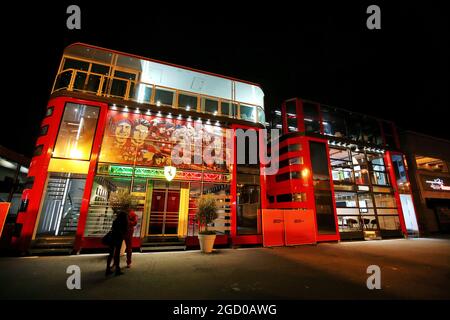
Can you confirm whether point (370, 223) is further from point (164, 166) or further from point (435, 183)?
A: point (164, 166)

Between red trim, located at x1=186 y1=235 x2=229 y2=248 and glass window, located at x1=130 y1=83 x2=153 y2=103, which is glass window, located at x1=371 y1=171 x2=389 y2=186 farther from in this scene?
glass window, located at x1=130 y1=83 x2=153 y2=103

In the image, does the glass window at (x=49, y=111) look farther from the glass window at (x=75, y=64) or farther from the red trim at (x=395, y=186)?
the red trim at (x=395, y=186)

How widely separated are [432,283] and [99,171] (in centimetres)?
1222

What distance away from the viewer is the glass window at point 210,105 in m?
12.2

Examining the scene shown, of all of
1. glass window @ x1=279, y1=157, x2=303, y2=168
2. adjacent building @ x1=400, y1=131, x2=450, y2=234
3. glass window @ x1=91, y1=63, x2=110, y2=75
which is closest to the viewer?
glass window @ x1=91, y1=63, x2=110, y2=75

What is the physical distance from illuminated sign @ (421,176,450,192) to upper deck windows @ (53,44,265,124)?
716 inches

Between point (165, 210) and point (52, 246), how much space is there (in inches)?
179

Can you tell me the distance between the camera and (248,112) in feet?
41.8

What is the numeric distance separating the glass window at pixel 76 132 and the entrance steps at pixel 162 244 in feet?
16.1

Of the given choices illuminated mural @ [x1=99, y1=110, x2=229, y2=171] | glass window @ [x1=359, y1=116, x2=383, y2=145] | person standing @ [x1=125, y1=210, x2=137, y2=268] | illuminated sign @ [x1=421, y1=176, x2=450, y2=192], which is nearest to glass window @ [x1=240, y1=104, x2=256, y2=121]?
illuminated mural @ [x1=99, y1=110, x2=229, y2=171]

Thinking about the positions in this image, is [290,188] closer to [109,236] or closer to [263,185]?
[263,185]

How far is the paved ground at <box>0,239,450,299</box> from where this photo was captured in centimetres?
392

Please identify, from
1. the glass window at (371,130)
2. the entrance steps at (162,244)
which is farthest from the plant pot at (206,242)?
the glass window at (371,130)
